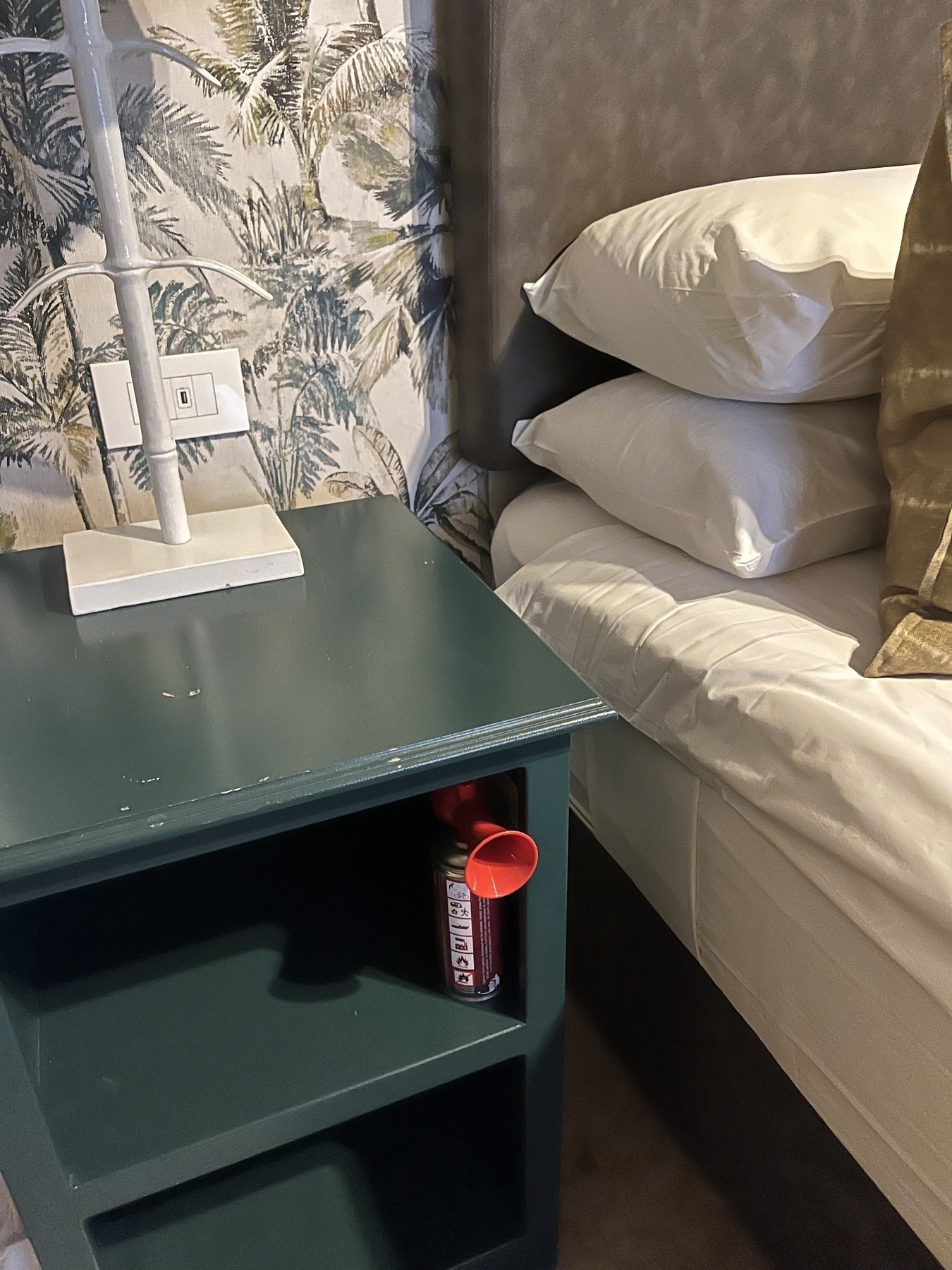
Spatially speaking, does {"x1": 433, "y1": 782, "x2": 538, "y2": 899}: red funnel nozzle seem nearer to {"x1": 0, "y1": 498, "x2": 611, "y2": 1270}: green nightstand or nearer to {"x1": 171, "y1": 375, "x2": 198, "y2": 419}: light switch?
{"x1": 0, "y1": 498, "x2": 611, "y2": 1270}: green nightstand

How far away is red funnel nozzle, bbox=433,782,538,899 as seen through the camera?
26.9 inches

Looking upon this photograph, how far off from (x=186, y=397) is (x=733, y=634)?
612 millimetres

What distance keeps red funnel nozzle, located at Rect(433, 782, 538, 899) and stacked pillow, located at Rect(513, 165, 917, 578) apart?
320 millimetres

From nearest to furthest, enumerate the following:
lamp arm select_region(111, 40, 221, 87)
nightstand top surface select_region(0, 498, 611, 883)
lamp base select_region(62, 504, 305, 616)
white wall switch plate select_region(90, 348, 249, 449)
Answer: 1. nightstand top surface select_region(0, 498, 611, 883)
2. lamp arm select_region(111, 40, 221, 87)
3. lamp base select_region(62, 504, 305, 616)
4. white wall switch plate select_region(90, 348, 249, 449)

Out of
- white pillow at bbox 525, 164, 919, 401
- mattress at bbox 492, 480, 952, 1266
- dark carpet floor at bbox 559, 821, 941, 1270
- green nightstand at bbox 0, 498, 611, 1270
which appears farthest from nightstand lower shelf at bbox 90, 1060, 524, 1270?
white pillow at bbox 525, 164, 919, 401

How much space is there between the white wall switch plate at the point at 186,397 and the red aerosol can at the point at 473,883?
19.7 inches

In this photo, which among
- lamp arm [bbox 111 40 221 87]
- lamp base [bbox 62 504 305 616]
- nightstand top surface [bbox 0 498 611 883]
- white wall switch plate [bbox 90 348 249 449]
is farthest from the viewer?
white wall switch plate [bbox 90 348 249 449]

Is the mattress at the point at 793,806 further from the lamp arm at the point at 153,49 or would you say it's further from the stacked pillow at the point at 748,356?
the lamp arm at the point at 153,49

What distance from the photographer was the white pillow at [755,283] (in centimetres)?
79

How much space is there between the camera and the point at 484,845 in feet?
2.23

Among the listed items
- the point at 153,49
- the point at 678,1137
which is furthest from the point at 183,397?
the point at 678,1137

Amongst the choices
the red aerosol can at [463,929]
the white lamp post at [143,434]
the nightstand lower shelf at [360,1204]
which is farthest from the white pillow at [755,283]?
the nightstand lower shelf at [360,1204]

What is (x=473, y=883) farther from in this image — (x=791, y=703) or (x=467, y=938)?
(x=791, y=703)

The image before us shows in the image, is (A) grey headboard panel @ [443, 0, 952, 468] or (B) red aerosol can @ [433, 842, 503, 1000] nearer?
(B) red aerosol can @ [433, 842, 503, 1000]
